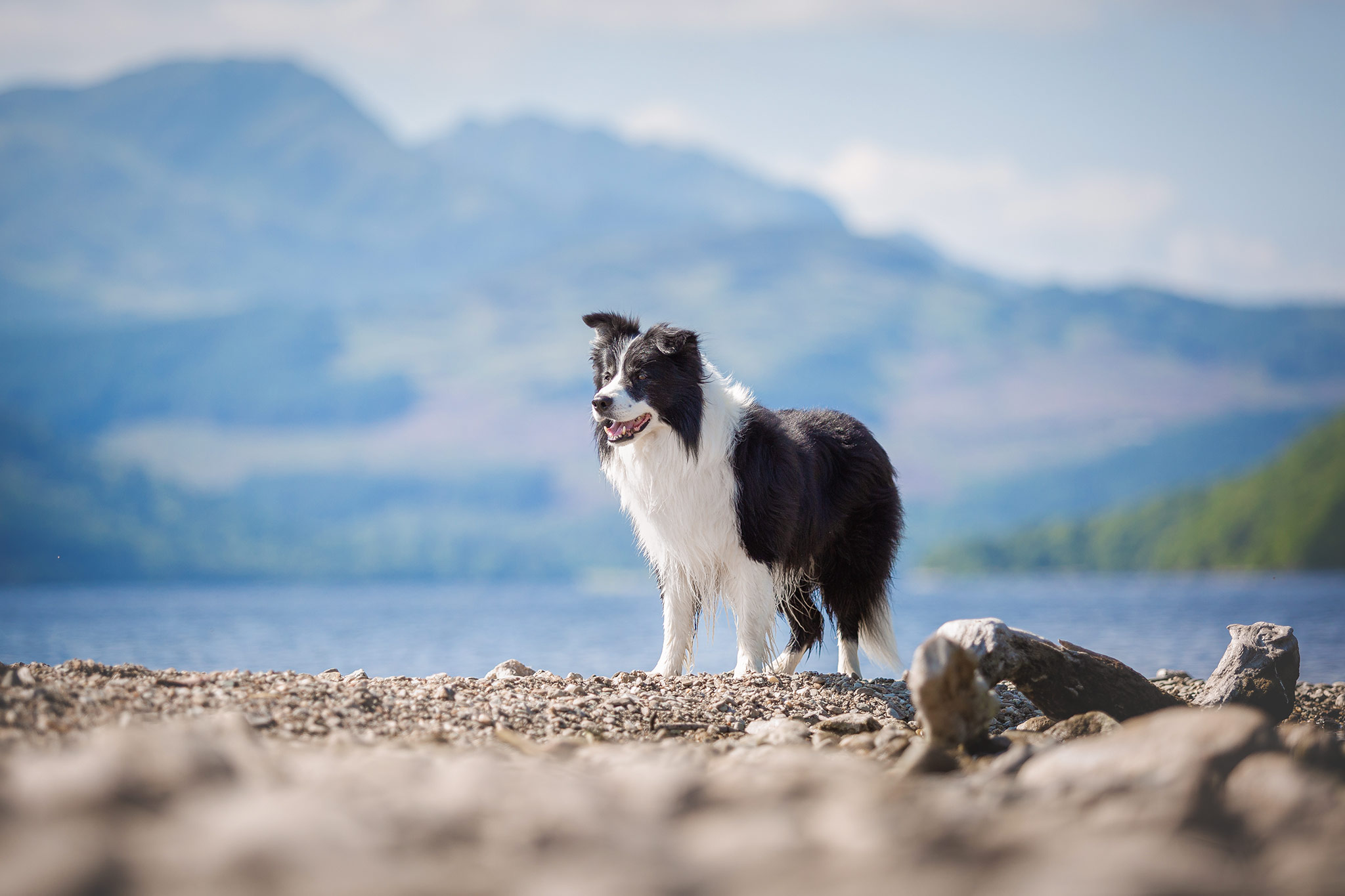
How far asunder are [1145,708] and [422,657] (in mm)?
13239

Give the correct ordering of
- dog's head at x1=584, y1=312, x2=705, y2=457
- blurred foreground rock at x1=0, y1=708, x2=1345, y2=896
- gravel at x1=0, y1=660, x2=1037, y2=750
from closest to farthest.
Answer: blurred foreground rock at x1=0, y1=708, x2=1345, y2=896 → gravel at x1=0, y1=660, x2=1037, y2=750 → dog's head at x1=584, y1=312, x2=705, y2=457

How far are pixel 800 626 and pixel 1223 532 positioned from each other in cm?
5919

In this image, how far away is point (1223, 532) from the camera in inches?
2351

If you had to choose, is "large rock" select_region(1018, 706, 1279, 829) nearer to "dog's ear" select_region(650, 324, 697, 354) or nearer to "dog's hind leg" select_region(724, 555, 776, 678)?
"dog's hind leg" select_region(724, 555, 776, 678)

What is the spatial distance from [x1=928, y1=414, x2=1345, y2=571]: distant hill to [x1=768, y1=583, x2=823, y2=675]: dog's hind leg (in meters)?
52.9

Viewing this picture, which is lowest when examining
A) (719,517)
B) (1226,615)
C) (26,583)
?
(1226,615)

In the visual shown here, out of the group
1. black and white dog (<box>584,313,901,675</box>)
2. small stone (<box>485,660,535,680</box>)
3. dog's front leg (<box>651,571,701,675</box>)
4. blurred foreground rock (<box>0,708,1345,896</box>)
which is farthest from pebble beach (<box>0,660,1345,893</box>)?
dog's front leg (<box>651,571,701,675</box>)

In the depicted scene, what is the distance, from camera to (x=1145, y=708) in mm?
6348

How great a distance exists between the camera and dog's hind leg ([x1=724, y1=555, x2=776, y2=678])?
747 centimetres

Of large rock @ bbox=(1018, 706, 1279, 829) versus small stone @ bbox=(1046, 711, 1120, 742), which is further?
small stone @ bbox=(1046, 711, 1120, 742)

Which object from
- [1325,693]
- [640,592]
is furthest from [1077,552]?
[1325,693]

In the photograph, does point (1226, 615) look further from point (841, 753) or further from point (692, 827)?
point (692, 827)

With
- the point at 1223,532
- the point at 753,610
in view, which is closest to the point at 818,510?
the point at 753,610

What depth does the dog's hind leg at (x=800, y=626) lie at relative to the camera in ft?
26.9
